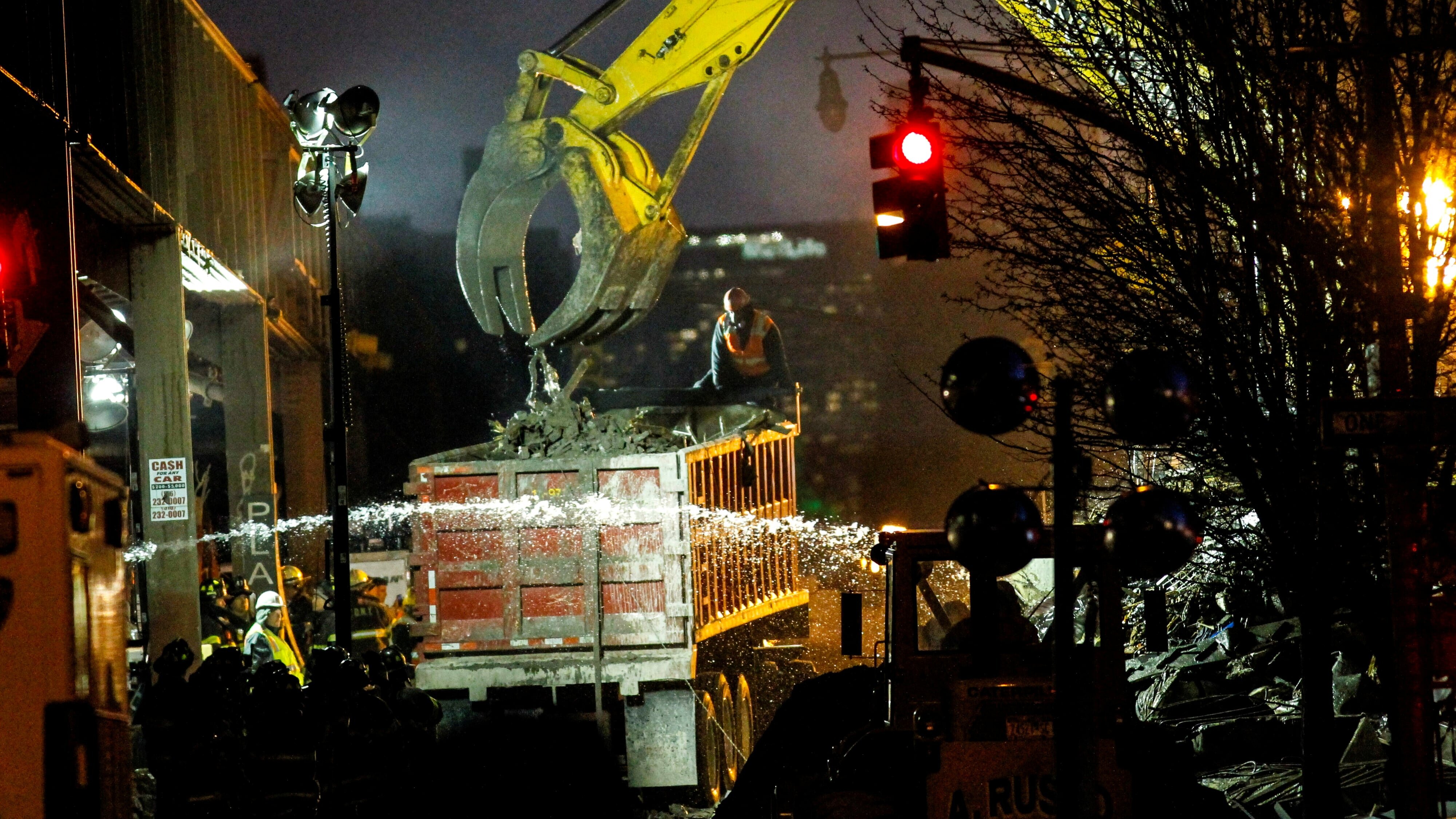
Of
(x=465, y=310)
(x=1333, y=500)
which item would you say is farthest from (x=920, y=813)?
(x=465, y=310)

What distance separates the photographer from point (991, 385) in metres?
6.73

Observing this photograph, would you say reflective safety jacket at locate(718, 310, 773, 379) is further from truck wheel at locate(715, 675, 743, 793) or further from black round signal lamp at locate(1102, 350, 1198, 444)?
black round signal lamp at locate(1102, 350, 1198, 444)

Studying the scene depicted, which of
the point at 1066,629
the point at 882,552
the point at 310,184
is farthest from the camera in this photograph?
the point at 310,184

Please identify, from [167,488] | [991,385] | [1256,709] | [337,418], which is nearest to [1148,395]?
[991,385]

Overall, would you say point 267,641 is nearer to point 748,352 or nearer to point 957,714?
point 748,352

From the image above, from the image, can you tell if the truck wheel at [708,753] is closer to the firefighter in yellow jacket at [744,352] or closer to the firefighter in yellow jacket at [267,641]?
the firefighter in yellow jacket at [267,641]

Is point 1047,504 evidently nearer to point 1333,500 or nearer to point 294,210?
point 1333,500

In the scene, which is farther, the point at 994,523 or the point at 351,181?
the point at 351,181

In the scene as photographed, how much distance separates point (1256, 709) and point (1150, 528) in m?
5.67

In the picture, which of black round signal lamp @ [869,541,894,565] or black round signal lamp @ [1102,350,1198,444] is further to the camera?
black round signal lamp @ [869,541,894,565]

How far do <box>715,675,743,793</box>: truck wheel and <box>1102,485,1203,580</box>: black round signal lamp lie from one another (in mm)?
7230

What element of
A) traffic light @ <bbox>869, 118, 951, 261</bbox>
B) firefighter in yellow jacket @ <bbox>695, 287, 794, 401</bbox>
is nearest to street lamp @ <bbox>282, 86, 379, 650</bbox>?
firefighter in yellow jacket @ <bbox>695, 287, 794, 401</bbox>

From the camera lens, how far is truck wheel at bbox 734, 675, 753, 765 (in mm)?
14031

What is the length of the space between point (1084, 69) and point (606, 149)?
6.04 metres
